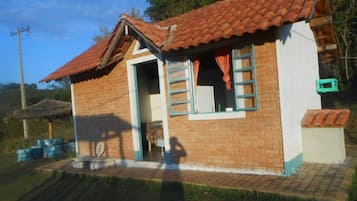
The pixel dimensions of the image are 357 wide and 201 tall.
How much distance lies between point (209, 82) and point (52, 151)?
8.74m

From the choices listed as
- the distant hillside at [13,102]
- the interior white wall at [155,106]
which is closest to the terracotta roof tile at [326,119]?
the interior white wall at [155,106]

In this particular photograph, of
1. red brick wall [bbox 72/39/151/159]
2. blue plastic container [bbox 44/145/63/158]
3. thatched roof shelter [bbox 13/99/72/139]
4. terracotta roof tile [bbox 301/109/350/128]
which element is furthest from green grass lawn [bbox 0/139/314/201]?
thatched roof shelter [bbox 13/99/72/139]

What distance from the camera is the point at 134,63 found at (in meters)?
9.38

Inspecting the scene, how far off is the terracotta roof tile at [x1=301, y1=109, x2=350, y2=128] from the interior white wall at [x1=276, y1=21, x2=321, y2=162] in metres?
0.20

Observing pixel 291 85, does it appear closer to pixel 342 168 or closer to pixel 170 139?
pixel 342 168

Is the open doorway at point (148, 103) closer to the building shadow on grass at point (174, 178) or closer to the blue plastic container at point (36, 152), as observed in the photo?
the building shadow on grass at point (174, 178)

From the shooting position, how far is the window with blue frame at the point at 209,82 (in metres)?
7.03

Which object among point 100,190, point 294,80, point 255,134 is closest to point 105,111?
point 100,190

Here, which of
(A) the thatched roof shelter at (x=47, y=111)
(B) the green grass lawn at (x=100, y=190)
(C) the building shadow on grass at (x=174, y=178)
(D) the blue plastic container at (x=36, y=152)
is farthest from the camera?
(A) the thatched roof shelter at (x=47, y=111)

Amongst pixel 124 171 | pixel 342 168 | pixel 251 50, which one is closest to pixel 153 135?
pixel 124 171

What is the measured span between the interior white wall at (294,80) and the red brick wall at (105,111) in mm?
4616

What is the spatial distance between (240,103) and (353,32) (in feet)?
41.4

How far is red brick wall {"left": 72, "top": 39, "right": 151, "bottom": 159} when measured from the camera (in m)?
9.81

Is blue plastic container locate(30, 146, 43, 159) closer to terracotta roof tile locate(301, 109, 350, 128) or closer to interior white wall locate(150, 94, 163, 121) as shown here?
interior white wall locate(150, 94, 163, 121)
